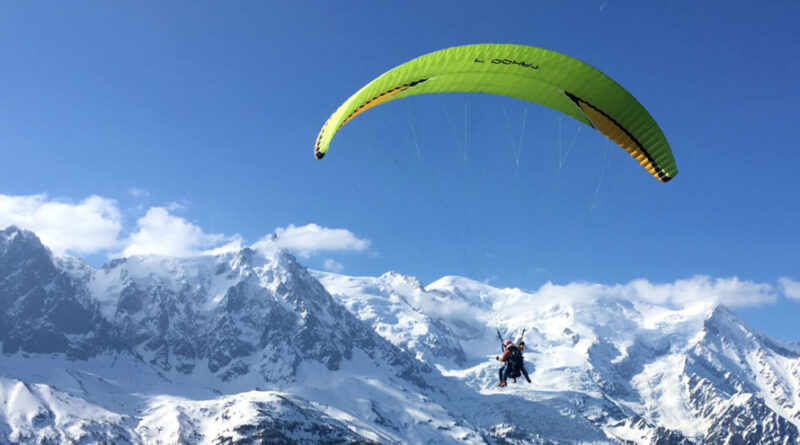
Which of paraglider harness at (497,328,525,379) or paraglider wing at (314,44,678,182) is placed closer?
paraglider wing at (314,44,678,182)

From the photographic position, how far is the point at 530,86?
2608cm

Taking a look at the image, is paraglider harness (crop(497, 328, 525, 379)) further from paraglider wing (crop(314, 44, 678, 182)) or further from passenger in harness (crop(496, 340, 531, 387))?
paraglider wing (crop(314, 44, 678, 182))

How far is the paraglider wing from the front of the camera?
78.9 feet

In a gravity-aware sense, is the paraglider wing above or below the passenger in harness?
above

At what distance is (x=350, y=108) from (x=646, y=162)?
12.3 meters

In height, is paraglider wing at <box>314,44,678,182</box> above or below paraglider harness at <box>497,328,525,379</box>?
above

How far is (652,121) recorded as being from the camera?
24.6 metres

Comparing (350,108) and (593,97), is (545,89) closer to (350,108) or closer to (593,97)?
(593,97)

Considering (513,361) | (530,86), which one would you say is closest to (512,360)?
(513,361)

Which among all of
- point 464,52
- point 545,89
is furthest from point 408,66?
point 545,89

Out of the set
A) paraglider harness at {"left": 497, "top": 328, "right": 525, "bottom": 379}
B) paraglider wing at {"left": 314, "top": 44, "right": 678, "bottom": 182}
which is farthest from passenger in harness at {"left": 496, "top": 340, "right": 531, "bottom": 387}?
paraglider wing at {"left": 314, "top": 44, "right": 678, "bottom": 182}

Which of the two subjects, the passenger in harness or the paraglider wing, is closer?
the paraglider wing

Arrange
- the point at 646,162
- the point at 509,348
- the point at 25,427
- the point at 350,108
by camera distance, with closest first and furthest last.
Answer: the point at 350,108
the point at 646,162
the point at 509,348
the point at 25,427

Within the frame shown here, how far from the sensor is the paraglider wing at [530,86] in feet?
78.9
